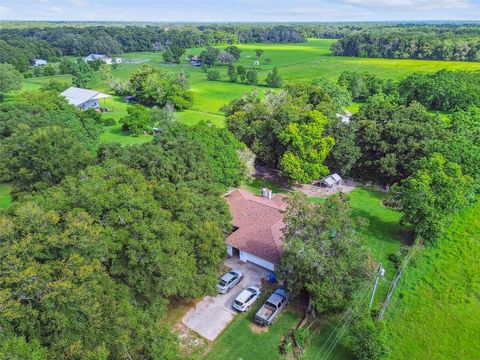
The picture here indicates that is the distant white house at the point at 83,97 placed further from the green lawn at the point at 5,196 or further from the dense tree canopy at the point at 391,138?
the dense tree canopy at the point at 391,138

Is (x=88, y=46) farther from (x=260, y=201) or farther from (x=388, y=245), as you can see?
(x=388, y=245)

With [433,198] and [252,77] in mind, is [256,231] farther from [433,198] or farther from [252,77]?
[252,77]

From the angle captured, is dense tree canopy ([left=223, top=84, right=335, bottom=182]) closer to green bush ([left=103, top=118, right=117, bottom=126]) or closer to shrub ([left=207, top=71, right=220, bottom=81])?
green bush ([left=103, top=118, right=117, bottom=126])

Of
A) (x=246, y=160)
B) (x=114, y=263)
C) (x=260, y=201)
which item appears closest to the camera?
(x=114, y=263)

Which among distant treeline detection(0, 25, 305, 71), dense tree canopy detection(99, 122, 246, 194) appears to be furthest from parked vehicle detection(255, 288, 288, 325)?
distant treeline detection(0, 25, 305, 71)

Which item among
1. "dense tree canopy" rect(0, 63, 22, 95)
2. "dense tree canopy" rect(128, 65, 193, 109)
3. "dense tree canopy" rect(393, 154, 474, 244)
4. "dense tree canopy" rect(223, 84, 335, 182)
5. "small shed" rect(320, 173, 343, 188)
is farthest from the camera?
"dense tree canopy" rect(0, 63, 22, 95)

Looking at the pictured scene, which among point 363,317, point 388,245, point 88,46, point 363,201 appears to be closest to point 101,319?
point 363,317

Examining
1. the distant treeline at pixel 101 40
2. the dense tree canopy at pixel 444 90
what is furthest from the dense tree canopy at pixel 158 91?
the distant treeline at pixel 101 40
